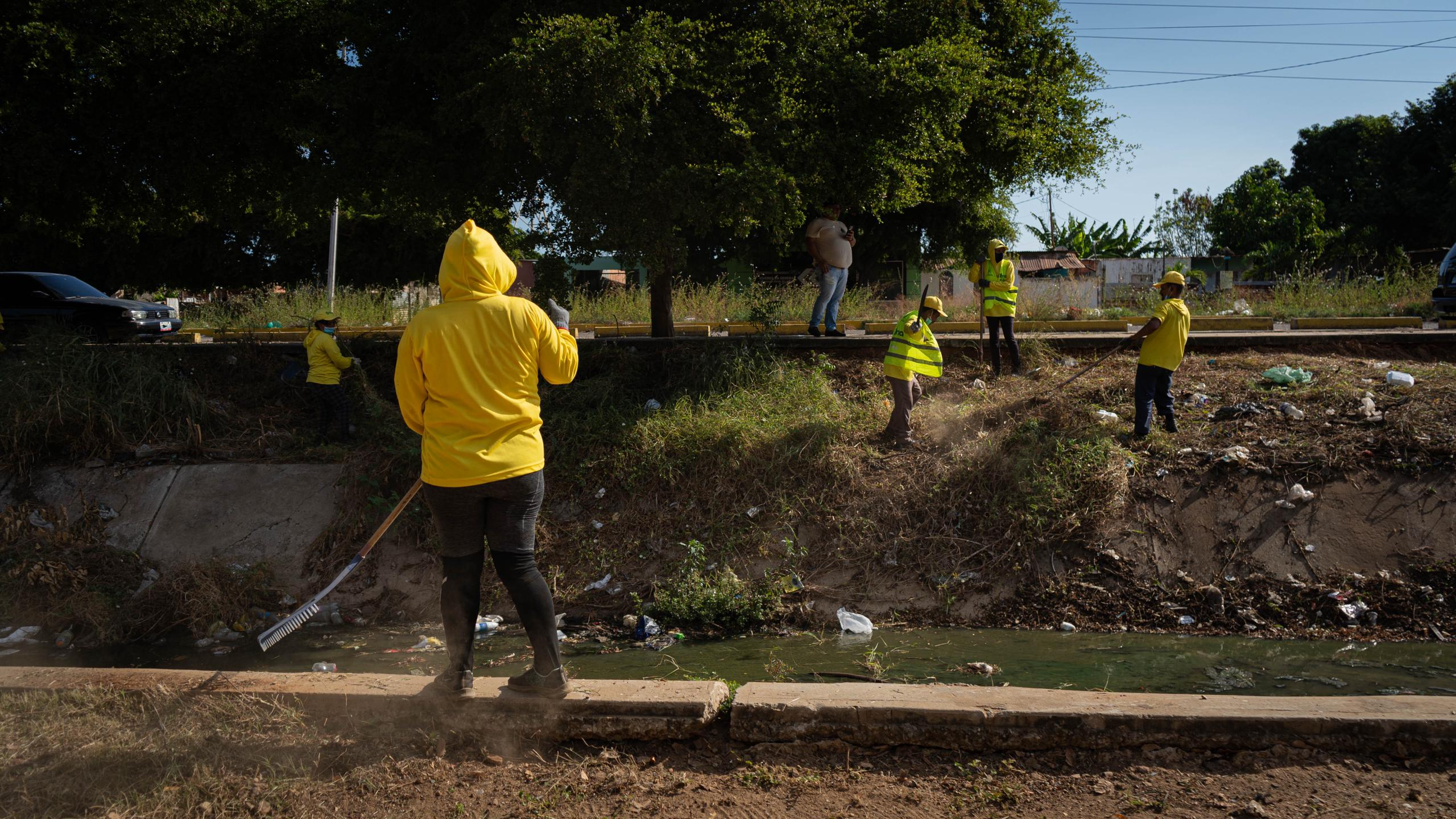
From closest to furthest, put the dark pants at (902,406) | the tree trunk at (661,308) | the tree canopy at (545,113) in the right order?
the dark pants at (902,406) → the tree canopy at (545,113) → the tree trunk at (661,308)

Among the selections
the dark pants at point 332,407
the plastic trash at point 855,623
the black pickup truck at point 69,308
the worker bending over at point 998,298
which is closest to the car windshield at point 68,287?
the black pickup truck at point 69,308

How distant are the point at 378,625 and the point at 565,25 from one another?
16.6 feet

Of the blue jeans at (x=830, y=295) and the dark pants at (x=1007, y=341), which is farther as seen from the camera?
the blue jeans at (x=830, y=295)

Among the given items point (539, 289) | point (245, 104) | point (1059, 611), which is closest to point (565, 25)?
point (539, 289)

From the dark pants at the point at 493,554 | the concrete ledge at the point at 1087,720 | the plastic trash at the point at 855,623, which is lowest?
the plastic trash at the point at 855,623

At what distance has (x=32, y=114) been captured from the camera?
992 cm

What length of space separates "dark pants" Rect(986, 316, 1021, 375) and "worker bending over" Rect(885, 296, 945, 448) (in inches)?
75.9

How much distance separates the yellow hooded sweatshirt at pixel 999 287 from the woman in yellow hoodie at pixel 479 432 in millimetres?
6510

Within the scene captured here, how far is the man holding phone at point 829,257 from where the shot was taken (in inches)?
Answer: 410

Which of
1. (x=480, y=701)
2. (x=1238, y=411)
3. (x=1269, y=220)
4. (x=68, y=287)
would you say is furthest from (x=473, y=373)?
(x=1269, y=220)

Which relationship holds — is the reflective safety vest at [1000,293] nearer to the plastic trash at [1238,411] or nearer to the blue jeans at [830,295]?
the blue jeans at [830,295]

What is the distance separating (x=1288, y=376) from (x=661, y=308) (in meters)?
6.48

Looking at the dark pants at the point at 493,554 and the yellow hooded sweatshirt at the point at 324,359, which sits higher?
the yellow hooded sweatshirt at the point at 324,359

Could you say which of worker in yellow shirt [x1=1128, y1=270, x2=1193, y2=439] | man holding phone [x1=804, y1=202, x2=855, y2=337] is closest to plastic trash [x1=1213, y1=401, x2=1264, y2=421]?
worker in yellow shirt [x1=1128, y1=270, x2=1193, y2=439]
